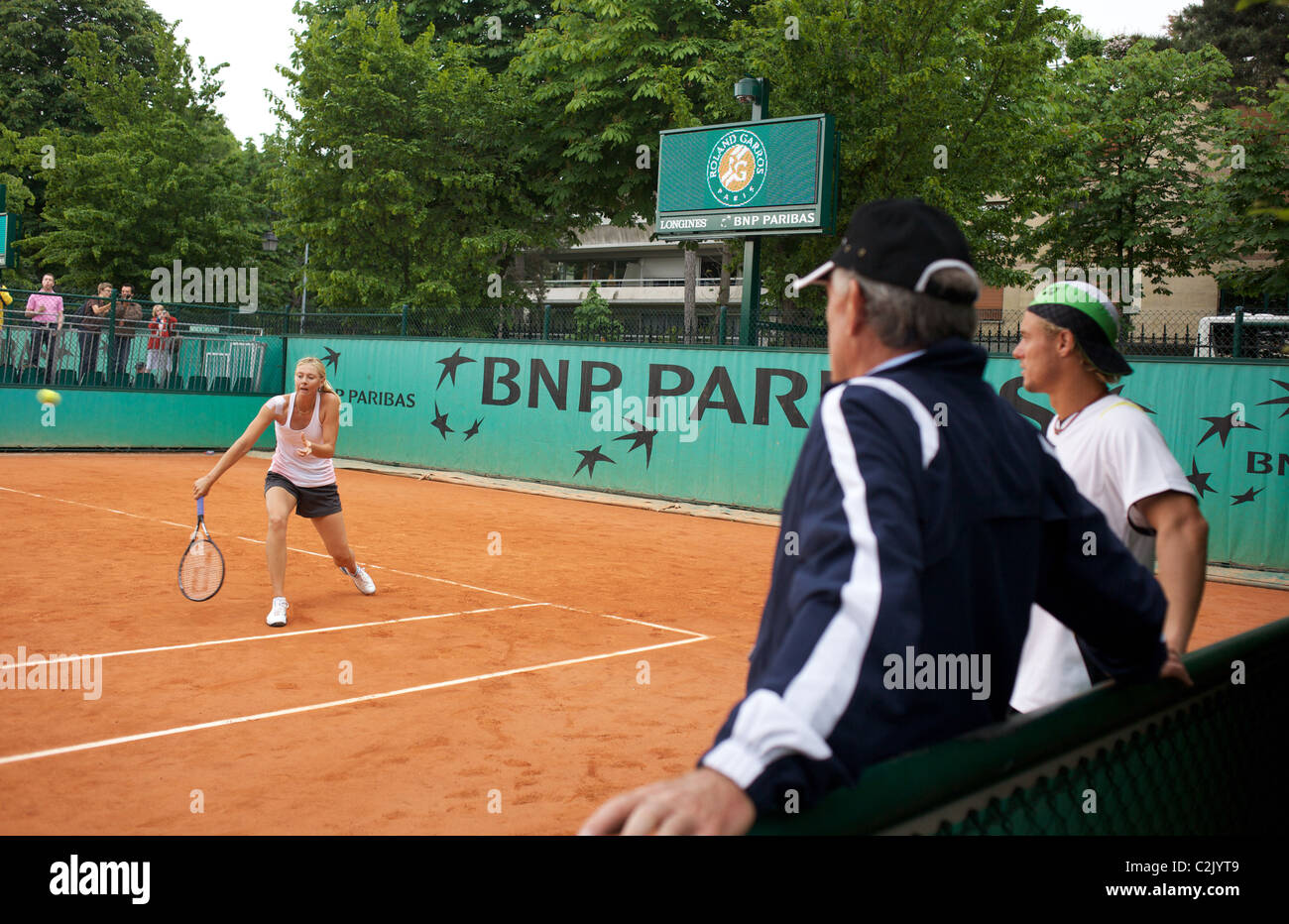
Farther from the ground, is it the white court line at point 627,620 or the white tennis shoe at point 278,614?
the white tennis shoe at point 278,614

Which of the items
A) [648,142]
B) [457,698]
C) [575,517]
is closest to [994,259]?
[648,142]

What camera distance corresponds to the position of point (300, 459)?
860cm

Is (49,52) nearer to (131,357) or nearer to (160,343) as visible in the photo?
(160,343)

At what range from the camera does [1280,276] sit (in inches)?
939

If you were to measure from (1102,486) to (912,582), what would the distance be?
5.96 feet

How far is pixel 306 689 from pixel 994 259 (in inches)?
909

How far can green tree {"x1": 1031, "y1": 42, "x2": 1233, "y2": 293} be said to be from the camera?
29.4 m

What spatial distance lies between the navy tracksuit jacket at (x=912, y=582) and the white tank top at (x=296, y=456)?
7223 mm

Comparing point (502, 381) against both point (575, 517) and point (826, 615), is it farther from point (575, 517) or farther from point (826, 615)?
point (826, 615)

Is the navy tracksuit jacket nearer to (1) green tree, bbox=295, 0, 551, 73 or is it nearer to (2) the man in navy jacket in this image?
(2) the man in navy jacket

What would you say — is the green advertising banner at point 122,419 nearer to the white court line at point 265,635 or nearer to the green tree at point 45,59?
the white court line at point 265,635

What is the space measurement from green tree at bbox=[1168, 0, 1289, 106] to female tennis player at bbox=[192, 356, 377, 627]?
4536 centimetres

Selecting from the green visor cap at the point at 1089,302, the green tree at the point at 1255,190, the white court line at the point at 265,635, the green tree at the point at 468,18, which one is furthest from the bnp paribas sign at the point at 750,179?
the green tree at the point at 468,18

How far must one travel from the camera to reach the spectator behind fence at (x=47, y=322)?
20.5m
